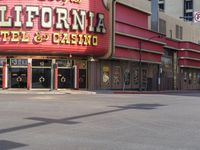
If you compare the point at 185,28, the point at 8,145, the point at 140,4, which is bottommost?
the point at 8,145

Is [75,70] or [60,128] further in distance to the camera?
[75,70]

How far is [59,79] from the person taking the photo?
48.3 m

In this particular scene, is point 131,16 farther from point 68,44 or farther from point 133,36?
point 68,44

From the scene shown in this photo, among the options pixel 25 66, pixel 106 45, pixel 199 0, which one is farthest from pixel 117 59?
pixel 199 0

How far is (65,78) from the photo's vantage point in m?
48.5

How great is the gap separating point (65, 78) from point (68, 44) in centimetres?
382

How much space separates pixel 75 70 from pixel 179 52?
29.0 m

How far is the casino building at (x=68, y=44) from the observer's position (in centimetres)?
4569

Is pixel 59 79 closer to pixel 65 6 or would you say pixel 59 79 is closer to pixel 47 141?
pixel 65 6

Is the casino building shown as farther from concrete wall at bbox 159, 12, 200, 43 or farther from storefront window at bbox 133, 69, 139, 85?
concrete wall at bbox 159, 12, 200, 43

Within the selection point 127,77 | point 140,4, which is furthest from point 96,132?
point 140,4

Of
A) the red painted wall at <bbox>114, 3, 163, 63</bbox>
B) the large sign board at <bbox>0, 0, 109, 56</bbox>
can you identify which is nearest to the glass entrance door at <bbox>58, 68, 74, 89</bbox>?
the large sign board at <bbox>0, 0, 109, 56</bbox>

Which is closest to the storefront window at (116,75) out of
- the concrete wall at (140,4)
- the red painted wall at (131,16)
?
the red painted wall at (131,16)

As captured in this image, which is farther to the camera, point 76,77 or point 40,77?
point 76,77
